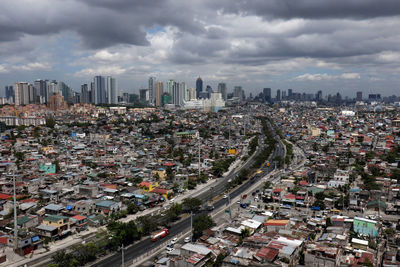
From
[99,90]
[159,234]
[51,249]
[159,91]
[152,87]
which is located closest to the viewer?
[51,249]

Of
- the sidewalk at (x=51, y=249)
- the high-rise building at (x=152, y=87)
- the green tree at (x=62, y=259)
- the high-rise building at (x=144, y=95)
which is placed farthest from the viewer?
the high-rise building at (x=144, y=95)

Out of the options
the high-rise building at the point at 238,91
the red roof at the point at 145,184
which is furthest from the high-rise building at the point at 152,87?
the red roof at the point at 145,184

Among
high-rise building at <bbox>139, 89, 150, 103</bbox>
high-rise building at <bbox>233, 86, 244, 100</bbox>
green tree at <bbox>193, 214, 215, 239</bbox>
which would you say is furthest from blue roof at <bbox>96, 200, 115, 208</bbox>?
high-rise building at <bbox>233, 86, 244, 100</bbox>

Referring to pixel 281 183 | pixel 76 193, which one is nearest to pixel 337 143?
pixel 281 183

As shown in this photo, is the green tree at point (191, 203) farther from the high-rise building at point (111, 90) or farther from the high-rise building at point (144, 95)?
the high-rise building at point (144, 95)

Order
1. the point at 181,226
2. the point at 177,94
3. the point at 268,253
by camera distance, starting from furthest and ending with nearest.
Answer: the point at 177,94 < the point at 181,226 < the point at 268,253

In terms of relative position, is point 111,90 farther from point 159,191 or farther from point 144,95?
point 159,191

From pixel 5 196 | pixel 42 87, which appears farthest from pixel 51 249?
pixel 42 87

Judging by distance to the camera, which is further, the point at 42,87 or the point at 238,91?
the point at 238,91

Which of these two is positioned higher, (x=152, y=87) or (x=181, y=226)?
(x=152, y=87)
